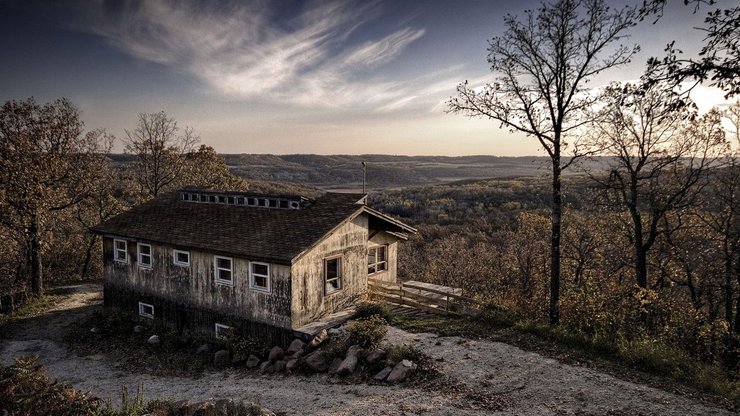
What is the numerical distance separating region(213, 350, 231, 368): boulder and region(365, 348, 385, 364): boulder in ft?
20.2

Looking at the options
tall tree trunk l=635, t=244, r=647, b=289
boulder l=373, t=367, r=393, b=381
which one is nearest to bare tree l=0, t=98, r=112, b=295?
boulder l=373, t=367, r=393, b=381

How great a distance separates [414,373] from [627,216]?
16.9 metres

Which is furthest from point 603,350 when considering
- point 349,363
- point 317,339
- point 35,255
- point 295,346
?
point 35,255

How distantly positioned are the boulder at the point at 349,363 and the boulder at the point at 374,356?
0.40 metres

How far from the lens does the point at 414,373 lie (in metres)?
12.7

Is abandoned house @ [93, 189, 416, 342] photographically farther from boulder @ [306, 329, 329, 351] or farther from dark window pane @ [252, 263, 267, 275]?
boulder @ [306, 329, 329, 351]

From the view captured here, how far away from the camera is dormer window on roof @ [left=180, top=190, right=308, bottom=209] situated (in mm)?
19766

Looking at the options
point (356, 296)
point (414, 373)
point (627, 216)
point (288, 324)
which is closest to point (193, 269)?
point (288, 324)

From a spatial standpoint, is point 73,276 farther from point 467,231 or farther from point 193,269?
point 467,231

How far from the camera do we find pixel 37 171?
2428cm

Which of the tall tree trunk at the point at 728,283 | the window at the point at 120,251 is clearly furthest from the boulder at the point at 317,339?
the tall tree trunk at the point at 728,283

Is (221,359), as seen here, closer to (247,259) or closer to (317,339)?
(247,259)

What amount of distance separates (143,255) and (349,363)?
13.6m

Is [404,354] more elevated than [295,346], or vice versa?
[404,354]
